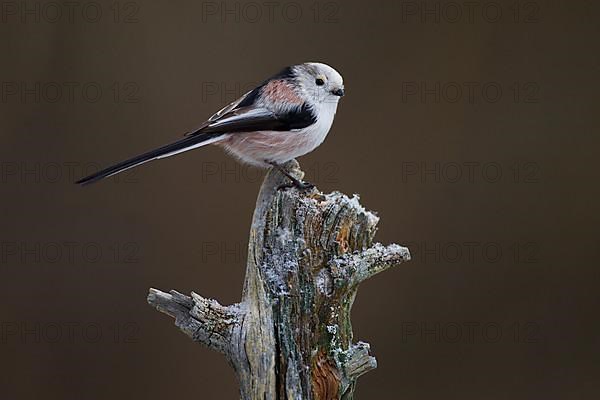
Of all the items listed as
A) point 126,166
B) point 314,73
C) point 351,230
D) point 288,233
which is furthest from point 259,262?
point 314,73

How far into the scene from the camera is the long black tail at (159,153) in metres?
1.30

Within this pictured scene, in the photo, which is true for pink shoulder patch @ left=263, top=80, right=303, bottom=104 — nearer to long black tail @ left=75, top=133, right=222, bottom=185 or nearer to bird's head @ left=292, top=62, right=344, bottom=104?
bird's head @ left=292, top=62, right=344, bottom=104

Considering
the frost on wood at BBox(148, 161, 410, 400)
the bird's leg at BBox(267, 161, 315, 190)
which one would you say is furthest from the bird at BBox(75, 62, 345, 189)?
the frost on wood at BBox(148, 161, 410, 400)

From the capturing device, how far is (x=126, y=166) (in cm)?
132

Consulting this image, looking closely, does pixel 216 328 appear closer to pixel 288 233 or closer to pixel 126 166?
pixel 288 233

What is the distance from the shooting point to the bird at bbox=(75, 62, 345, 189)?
1.44m

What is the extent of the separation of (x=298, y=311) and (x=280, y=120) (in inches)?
16.0

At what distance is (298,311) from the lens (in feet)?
4.34

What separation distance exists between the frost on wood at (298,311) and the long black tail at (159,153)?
23 cm

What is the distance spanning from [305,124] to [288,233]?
0.26m

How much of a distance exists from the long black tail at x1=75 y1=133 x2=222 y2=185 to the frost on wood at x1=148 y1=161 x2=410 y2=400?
231 mm

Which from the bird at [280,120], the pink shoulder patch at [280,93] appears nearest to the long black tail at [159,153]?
the bird at [280,120]

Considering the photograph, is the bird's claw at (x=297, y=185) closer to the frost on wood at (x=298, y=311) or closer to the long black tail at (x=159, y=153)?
the frost on wood at (x=298, y=311)

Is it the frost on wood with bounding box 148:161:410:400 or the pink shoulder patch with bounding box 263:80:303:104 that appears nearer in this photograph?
the frost on wood with bounding box 148:161:410:400
